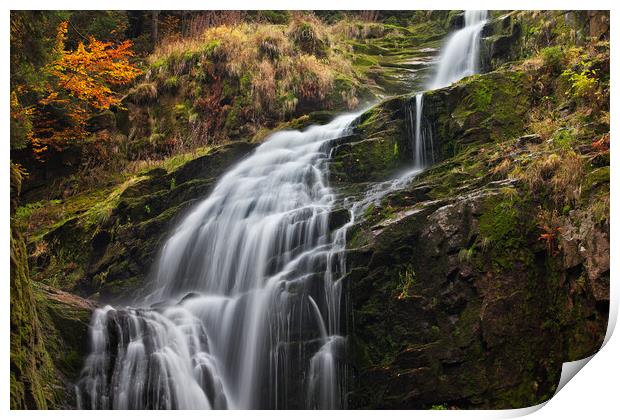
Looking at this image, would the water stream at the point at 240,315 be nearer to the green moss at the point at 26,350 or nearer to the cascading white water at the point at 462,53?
the green moss at the point at 26,350

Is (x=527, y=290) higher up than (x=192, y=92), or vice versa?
(x=192, y=92)

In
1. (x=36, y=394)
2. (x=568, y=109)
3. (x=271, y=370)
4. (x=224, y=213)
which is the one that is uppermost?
(x=568, y=109)

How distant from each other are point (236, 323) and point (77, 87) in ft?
12.5

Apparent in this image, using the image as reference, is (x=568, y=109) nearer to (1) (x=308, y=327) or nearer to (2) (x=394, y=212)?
(2) (x=394, y=212)

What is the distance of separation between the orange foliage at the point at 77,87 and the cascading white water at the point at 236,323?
2.04 m

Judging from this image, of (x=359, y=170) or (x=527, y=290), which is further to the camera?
(x=359, y=170)

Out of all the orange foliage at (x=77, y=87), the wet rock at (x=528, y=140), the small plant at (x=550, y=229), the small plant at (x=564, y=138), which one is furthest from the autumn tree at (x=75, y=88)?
the small plant at (x=564, y=138)

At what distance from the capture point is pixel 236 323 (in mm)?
6016

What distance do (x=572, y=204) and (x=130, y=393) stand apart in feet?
14.1

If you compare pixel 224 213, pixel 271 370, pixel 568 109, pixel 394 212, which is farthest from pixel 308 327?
pixel 568 109

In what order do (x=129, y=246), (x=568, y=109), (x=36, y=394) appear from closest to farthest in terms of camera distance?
(x=36, y=394) → (x=568, y=109) → (x=129, y=246)

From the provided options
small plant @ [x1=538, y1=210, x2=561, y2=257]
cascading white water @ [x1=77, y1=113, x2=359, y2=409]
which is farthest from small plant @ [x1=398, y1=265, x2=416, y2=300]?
small plant @ [x1=538, y1=210, x2=561, y2=257]

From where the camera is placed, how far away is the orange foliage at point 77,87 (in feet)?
23.9

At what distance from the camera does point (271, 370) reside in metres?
5.80
